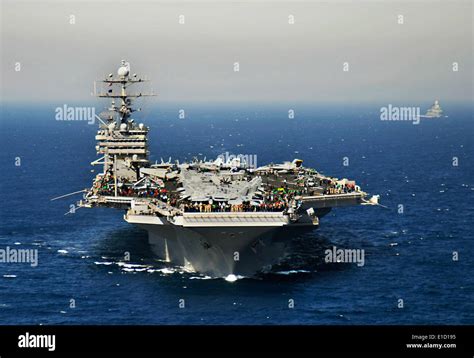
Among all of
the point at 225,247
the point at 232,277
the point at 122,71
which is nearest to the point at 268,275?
the point at 232,277

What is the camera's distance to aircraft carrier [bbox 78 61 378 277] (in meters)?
60.0

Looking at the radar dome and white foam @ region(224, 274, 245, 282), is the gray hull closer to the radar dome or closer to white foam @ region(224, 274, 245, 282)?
white foam @ region(224, 274, 245, 282)

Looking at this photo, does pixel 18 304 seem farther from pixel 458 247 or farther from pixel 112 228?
pixel 458 247

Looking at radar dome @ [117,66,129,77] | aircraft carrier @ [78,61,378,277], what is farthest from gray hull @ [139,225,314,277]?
radar dome @ [117,66,129,77]

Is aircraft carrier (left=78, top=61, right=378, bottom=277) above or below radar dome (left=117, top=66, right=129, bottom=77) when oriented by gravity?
below

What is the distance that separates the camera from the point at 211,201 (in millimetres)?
63344

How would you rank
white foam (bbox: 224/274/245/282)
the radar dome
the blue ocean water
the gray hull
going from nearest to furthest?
the blue ocean water → the gray hull → white foam (bbox: 224/274/245/282) → the radar dome

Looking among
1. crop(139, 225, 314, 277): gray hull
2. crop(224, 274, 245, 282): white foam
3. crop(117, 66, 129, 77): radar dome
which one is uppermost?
crop(117, 66, 129, 77): radar dome

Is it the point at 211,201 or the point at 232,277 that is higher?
the point at 211,201

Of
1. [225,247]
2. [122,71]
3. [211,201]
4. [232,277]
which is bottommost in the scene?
[232,277]

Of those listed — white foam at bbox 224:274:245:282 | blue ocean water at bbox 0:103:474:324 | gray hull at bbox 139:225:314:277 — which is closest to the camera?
blue ocean water at bbox 0:103:474:324

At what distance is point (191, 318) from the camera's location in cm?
5400

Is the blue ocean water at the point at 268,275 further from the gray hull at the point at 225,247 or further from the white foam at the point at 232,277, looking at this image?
the gray hull at the point at 225,247

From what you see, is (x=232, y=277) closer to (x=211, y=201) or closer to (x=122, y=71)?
(x=211, y=201)
